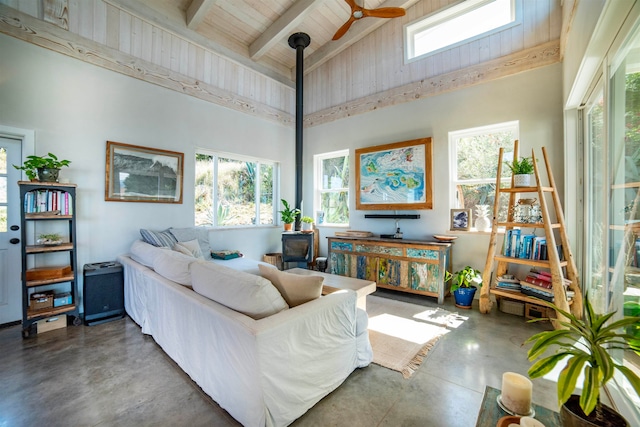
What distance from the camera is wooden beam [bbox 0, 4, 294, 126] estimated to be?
2924mm

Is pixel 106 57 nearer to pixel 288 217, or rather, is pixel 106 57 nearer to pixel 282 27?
pixel 282 27

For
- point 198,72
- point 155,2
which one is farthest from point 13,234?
point 155,2

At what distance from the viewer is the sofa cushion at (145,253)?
2.76 metres

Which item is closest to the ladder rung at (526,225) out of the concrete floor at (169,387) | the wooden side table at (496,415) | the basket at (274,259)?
the concrete floor at (169,387)

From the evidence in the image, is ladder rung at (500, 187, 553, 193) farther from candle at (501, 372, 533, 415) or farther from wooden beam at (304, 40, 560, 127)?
candle at (501, 372, 533, 415)

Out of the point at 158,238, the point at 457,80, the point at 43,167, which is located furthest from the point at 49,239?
the point at 457,80

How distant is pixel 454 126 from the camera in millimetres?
4047

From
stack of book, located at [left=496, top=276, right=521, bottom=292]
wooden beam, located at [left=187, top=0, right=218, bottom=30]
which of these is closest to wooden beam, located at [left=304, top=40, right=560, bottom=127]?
wooden beam, located at [left=187, top=0, right=218, bottom=30]

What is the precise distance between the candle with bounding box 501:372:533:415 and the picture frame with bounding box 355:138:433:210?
3321mm

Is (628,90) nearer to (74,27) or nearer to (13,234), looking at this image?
(74,27)

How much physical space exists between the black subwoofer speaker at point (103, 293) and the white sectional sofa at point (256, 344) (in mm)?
1250

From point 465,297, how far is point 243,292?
10.0 feet

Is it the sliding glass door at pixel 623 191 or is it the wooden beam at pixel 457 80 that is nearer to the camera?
the sliding glass door at pixel 623 191

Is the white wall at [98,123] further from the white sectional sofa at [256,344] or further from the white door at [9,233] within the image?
the white sectional sofa at [256,344]
